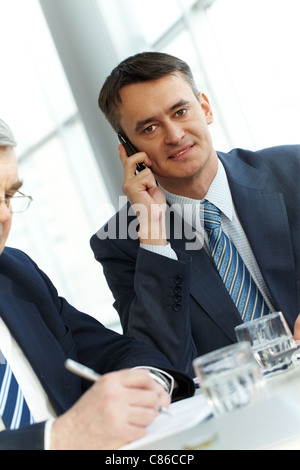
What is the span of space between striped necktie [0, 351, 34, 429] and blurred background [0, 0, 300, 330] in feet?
5.91

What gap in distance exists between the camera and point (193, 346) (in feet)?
6.31

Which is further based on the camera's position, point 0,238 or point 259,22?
point 259,22

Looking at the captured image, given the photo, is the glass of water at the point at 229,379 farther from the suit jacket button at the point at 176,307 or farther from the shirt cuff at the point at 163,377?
the suit jacket button at the point at 176,307

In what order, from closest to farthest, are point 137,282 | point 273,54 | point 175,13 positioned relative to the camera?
point 137,282 < point 273,54 < point 175,13

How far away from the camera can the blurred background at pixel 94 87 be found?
2750 mm

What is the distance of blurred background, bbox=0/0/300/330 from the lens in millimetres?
2750

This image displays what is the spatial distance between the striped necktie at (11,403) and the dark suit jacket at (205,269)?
0.49 meters

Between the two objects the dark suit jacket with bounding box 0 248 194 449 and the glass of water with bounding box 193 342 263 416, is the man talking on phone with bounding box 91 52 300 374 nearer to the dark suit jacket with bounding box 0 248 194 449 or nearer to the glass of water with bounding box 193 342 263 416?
the dark suit jacket with bounding box 0 248 194 449

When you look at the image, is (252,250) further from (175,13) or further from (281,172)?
(175,13)

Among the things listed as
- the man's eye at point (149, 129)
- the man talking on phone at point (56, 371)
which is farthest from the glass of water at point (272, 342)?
Result: the man's eye at point (149, 129)

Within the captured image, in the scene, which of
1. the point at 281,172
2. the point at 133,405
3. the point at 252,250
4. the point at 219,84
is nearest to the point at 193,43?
the point at 219,84

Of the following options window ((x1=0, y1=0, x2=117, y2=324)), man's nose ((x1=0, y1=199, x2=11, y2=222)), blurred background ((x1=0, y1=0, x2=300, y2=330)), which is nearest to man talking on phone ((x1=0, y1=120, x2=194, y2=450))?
man's nose ((x1=0, y1=199, x2=11, y2=222))

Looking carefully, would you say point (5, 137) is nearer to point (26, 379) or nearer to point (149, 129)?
point (26, 379)

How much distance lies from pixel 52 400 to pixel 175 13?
2.33 meters
